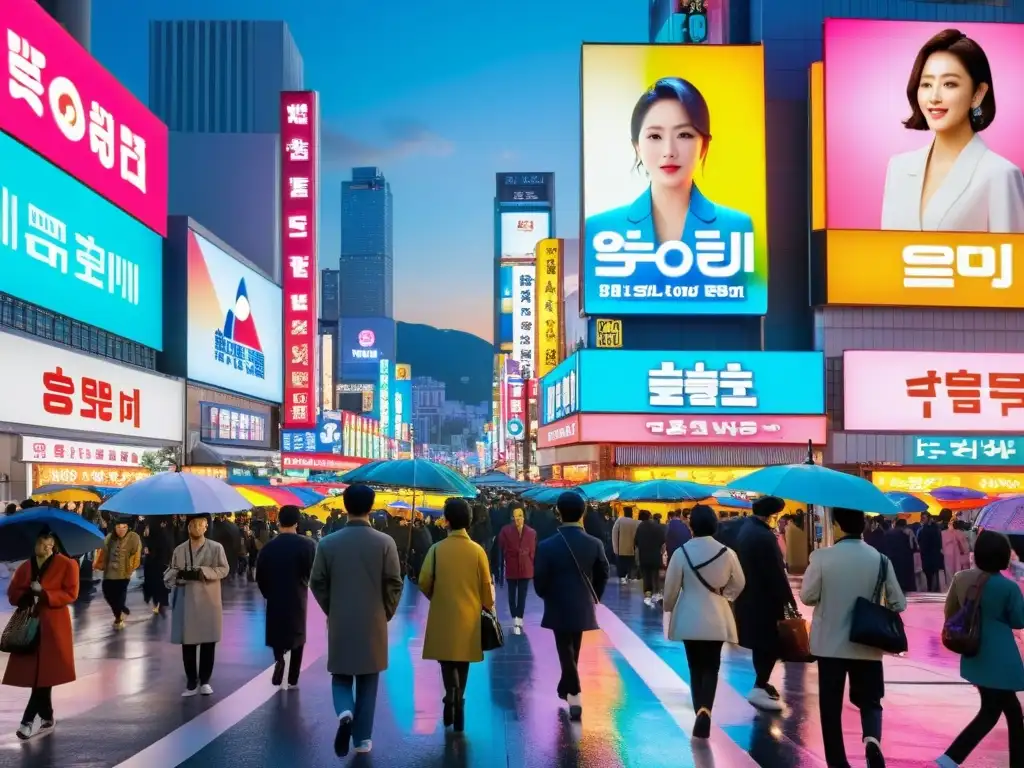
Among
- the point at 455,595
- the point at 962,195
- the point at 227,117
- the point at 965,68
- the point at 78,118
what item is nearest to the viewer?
the point at 455,595

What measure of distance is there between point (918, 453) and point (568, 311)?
101 ft

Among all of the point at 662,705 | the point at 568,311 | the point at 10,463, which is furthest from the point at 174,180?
the point at 662,705

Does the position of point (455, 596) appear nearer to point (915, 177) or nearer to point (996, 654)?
point (996, 654)

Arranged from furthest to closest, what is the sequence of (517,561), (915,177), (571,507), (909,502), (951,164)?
1. (951,164)
2. (915,177)
3. (909,502)
4. (517,561)
5. (571,507)

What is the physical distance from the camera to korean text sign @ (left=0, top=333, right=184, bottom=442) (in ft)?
91.4

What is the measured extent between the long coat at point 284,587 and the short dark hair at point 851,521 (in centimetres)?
442

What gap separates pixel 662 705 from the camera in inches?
369

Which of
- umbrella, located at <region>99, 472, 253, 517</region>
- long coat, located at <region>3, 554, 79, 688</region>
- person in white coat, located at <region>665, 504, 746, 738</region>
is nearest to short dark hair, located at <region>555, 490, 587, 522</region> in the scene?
person in white coat, located at <region>665, 504, 746, 738</region>

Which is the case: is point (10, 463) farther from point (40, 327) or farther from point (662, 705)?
point (662, 705)

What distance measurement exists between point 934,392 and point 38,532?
40.1m

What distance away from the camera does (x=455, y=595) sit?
310 inches

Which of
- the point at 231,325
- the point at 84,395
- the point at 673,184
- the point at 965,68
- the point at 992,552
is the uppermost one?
the point at 965,68

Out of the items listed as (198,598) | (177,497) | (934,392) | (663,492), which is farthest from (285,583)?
(934,392)

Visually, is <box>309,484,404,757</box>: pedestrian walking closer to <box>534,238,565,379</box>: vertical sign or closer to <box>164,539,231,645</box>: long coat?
<box>164,539,231,645</box>: long coat
